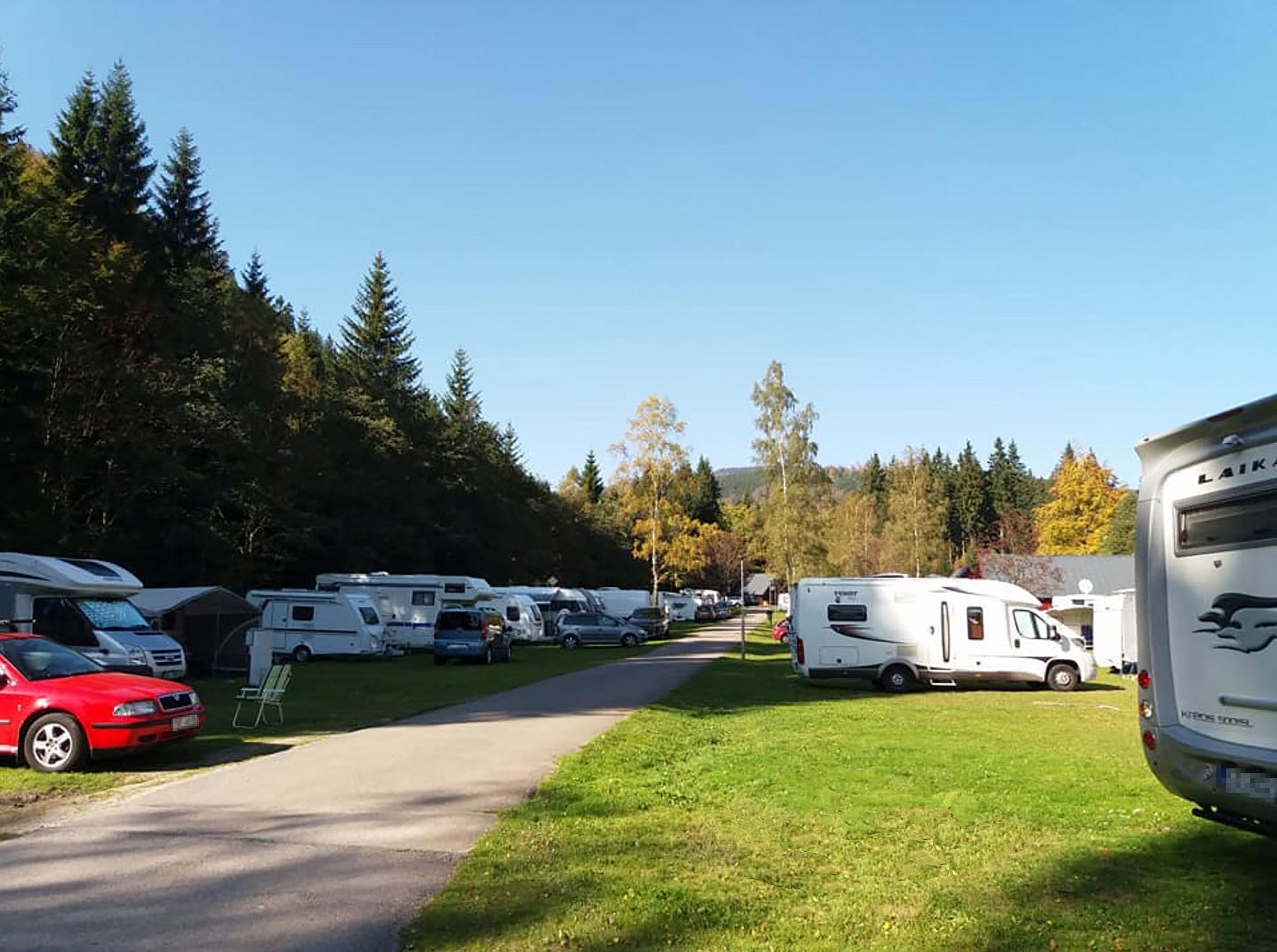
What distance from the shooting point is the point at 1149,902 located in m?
6.18

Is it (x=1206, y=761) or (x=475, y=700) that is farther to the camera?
(x=475, y=700)

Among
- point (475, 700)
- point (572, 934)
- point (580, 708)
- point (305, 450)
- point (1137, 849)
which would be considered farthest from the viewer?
point (305, 450)

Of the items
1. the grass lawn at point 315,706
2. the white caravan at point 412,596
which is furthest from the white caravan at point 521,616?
the grass lawn at point 315,706

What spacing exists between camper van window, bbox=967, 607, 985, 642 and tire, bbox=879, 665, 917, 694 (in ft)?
5.55

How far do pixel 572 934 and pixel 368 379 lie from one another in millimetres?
59277

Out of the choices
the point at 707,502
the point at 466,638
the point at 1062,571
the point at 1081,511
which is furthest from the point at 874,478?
the point at 466,638

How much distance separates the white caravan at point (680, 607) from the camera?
2926 inches

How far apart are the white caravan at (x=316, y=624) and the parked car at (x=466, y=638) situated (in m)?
2.41

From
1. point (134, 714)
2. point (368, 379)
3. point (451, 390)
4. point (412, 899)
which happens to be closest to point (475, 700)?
point (134, 714)

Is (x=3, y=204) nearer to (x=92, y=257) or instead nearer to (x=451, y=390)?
(x=92, y=257)

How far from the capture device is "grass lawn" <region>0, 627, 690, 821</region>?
1031 cm

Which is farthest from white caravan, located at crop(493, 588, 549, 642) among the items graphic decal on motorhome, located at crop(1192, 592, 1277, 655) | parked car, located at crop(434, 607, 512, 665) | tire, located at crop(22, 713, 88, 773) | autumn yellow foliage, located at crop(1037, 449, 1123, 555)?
autumn yellow foliage, located at crop(1037, 449, 1123, 555)

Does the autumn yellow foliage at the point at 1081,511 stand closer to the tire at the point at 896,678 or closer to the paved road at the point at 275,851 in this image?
the tire at the point at 896,678

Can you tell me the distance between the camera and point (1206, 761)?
249 inches
